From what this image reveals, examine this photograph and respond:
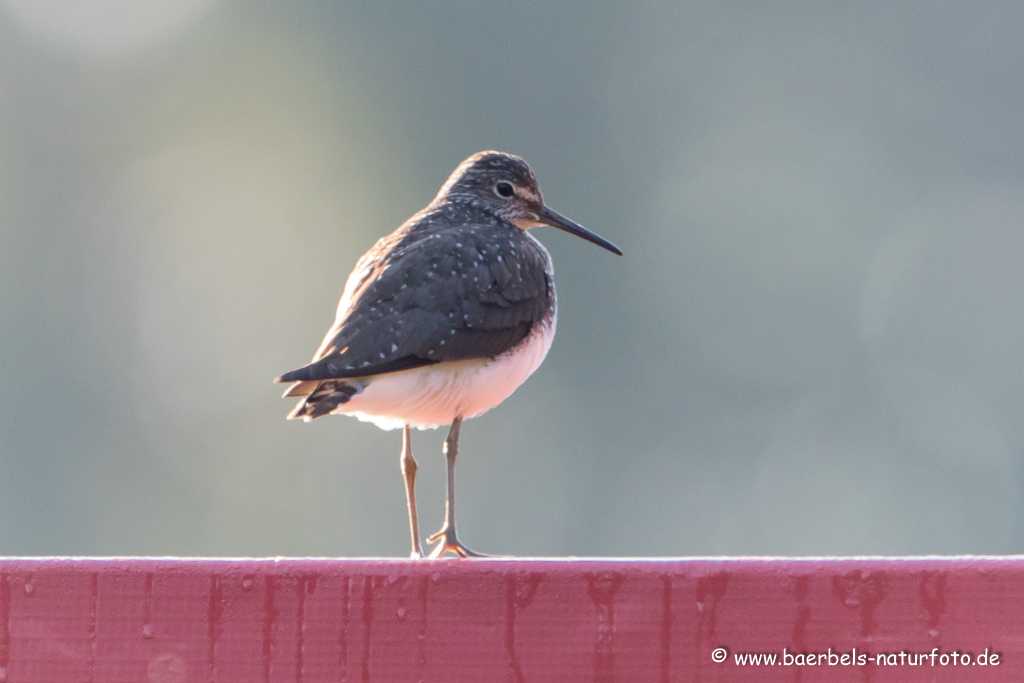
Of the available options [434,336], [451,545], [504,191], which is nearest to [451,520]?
[451,545]

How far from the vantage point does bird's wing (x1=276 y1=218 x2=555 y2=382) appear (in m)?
5.75

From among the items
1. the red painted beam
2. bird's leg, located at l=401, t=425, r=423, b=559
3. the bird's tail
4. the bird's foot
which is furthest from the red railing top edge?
bird's leg, located at l=401, t=425, r=423, b=559

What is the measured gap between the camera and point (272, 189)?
80562mm

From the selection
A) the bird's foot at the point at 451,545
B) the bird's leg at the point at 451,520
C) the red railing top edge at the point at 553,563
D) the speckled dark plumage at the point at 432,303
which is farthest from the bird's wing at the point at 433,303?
the red railing top edge at the point at 553,563

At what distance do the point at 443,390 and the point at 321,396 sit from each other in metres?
0.82

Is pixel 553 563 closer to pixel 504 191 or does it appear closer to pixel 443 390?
pixel 443 390

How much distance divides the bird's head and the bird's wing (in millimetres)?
805

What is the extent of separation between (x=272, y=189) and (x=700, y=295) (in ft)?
87.7

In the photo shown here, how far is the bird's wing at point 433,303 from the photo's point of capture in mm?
5754

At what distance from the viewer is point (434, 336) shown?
19.7 ft

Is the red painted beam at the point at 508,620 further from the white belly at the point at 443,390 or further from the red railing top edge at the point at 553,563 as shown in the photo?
the white belly at the point at 443,390

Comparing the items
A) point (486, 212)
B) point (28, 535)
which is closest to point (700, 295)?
point (28, 535)

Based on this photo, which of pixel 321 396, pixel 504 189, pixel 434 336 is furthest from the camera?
pixel 504 189

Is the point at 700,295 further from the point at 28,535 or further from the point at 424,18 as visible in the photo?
the point at 28,535
